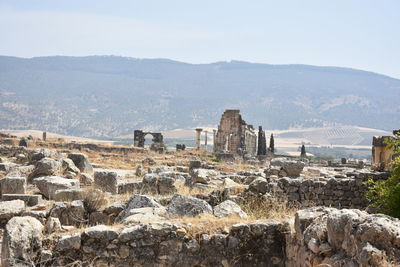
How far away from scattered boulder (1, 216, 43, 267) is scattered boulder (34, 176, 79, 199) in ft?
17.1

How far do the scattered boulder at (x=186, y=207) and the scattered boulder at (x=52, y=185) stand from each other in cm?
449

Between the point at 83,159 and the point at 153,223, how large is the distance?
12229mm

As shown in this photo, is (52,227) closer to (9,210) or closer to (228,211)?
(9,210)

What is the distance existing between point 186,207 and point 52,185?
198 inches

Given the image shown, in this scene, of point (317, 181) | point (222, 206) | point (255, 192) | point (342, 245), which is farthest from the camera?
point (317, 181)

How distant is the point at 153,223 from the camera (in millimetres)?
7812

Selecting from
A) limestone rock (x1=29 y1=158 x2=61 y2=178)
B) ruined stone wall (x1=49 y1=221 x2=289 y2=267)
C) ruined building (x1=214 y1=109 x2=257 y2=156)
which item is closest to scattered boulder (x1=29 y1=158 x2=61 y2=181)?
limestone rock (x1=29 y1=158 x2=61 y2=178)

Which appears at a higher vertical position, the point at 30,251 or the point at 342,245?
the point at 342,245

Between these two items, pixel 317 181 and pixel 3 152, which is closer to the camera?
pixel 317 181

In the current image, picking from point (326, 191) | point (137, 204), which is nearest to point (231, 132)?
point (326, 191)

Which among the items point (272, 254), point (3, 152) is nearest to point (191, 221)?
point (272, 254)

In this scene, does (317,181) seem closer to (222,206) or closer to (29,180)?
(222,206)

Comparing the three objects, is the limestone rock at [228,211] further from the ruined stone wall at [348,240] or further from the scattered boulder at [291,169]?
the scattered boulder at [291,169]

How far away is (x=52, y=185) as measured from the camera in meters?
13.2
